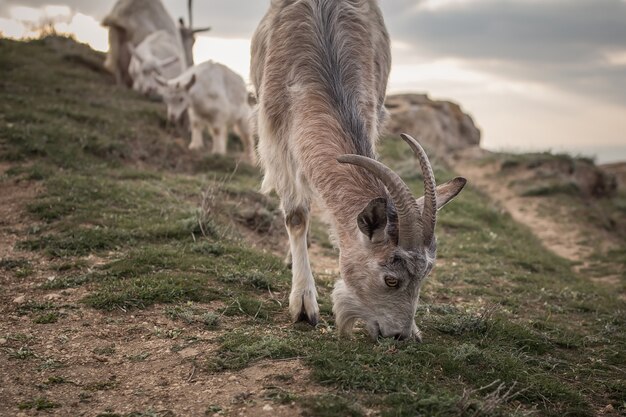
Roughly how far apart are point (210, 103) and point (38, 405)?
11751mm

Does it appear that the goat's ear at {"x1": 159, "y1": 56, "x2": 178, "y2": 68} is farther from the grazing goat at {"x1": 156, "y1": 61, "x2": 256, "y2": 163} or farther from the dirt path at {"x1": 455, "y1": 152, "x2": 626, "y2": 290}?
the dirt path at {"x1": 455, "y1": 152, "x2": 626, "y2": 290}

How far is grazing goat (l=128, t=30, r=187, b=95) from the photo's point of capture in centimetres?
1941

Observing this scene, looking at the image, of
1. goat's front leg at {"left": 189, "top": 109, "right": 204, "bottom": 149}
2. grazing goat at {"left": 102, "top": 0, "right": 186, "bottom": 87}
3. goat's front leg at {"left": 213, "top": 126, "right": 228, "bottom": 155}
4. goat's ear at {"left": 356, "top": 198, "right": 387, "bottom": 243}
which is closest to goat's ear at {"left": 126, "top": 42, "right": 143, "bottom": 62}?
grazing goat at {"left": 102, "top": 0, "right": 186, "bottom": 87}

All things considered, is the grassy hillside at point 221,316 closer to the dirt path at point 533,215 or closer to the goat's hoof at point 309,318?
the goat's hoof at point 309,318

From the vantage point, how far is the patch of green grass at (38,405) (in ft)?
14.3

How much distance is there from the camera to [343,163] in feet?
18.0

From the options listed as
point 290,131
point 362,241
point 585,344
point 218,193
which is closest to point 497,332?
point 585,344

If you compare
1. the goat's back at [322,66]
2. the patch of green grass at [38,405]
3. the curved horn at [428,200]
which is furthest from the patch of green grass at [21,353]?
the curved horn at [428,200]

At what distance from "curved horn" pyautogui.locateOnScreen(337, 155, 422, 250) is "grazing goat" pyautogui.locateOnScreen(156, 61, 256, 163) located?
34.3 feet

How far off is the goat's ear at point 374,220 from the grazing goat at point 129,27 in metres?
17.2

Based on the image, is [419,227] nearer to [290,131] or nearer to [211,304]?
[290,131]

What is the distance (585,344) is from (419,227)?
9.27 ft

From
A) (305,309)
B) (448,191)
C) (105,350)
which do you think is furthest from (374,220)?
(105,350)

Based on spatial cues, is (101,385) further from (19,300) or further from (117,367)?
(19,300)
